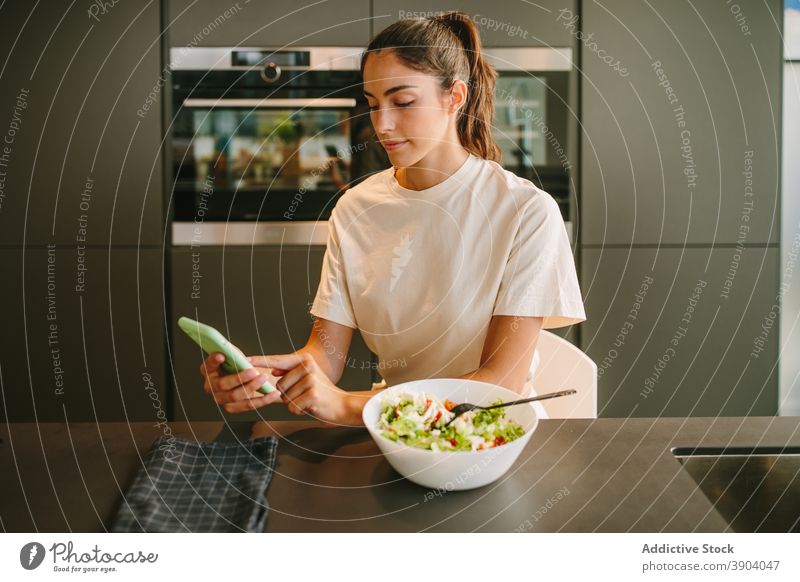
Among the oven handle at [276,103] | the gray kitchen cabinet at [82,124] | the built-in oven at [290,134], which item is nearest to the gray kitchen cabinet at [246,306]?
the built-in oven at [290,134]

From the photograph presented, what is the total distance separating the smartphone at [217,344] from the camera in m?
0.59

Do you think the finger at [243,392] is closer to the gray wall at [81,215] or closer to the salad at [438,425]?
the salad at [438,425]

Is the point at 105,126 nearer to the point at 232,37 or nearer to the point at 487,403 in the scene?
the point at 232,37

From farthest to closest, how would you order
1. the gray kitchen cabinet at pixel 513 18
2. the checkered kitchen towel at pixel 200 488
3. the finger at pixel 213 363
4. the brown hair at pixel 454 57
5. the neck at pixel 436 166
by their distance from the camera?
the gray kitchen cabinet at pixel 513 18
the neck at pixel 436 166
the brown hair at pixel 454 57
the finger at pixel 213 363
the checkered kitchen towel at pixel 200 488

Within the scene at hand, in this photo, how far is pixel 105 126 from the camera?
5.22ft

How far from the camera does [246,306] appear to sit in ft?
5.41

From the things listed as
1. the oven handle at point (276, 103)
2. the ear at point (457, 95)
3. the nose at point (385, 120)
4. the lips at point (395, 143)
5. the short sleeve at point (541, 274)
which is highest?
the oven handle at point (276, 103)

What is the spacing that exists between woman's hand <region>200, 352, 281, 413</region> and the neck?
455 millimetres

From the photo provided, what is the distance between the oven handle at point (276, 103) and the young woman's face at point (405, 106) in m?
0.65

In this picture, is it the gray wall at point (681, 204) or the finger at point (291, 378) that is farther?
the gray wall at point (681, 204)

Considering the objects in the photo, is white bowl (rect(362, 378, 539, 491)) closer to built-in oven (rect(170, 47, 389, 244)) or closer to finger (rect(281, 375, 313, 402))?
finger (rect(281, 375, 313, 402))

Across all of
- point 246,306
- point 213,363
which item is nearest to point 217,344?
point 213,363
